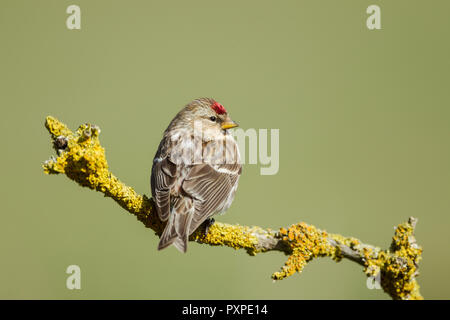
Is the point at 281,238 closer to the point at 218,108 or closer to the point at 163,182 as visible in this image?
the point at 163,182

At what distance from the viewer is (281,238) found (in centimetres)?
355

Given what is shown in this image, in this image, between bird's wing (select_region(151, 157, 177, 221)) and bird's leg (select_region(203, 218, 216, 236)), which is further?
bird's leg (select_region(203, 218, 216, 236))

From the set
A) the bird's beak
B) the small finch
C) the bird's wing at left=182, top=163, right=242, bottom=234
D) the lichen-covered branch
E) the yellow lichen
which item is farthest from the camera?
the bird's beak

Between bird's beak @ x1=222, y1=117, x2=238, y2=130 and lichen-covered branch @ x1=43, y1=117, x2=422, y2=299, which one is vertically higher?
bird's beak @ x1=222, y1=117, x2=238, y2=130

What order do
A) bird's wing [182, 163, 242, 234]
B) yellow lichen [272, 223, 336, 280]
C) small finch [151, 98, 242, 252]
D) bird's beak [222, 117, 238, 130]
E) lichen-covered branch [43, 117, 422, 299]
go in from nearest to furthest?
lichen-covered branch [43, 117, 422, 299] < yellow lichen [272, 223, 336, 280] < small finch [151, 98, 242, 252] < bird's wing [182, 163, 242, 234] < bird's beak [222, 117, 238, 130]

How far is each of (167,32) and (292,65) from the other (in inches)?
125

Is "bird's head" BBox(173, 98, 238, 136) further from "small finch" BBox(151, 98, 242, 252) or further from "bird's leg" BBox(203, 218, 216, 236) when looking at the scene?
"bird's leg" BBox(203, 218, 216, 236)

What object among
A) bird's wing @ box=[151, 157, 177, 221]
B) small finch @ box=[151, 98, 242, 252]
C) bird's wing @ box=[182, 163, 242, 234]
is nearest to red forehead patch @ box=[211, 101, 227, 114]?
small finch @ box=[151, 98, 242, 252]

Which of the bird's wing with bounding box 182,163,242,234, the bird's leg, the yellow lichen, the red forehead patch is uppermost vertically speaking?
the red forehead patch

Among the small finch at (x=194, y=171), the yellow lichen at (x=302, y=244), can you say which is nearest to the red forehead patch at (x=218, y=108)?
the small finch at (x=194, y=171)

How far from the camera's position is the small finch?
3555 millimetres

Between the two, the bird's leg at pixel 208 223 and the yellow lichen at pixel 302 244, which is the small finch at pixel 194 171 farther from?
the yellow lichen at pixel 302 244

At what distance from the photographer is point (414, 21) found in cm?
1229

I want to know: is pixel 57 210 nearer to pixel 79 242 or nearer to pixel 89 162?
pixel 79 242
